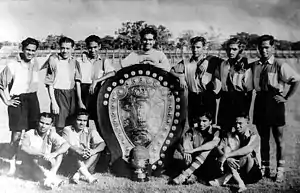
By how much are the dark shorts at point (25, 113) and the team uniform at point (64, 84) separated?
145mm

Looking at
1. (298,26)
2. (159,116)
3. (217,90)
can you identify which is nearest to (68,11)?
(159,116)

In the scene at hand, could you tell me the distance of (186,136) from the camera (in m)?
2.73

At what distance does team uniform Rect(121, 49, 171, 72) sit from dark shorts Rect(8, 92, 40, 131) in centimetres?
65

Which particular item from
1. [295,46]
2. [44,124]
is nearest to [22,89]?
[44,124]

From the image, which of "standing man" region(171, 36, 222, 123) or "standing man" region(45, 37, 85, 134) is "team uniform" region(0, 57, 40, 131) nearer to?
"standing man" region(45, 37, 85, 134)

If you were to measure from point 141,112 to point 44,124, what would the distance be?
2.14 feet

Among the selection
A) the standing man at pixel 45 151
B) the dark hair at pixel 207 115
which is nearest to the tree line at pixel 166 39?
the dark hair at pixel 207 115

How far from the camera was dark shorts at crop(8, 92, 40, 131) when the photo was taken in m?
2.80

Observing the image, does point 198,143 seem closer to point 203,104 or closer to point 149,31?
point 203,104

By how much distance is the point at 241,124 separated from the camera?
8.91ft

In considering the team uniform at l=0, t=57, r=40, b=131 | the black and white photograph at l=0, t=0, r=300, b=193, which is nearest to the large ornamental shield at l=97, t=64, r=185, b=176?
the black and white photograph at l=0, t=0, r=300, b=193

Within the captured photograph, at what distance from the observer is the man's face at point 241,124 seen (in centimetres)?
272

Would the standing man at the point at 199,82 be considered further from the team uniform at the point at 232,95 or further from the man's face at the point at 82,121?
the man's face at the point at 82,121

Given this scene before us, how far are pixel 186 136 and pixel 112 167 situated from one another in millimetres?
534
